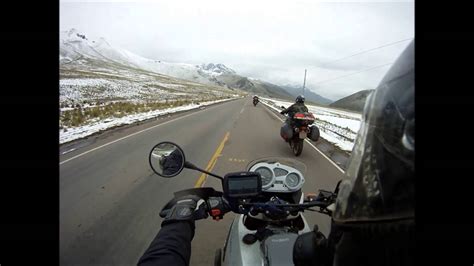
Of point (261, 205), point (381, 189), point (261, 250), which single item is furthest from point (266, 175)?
point (381, 189)

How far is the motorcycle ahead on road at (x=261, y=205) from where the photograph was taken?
1.83m

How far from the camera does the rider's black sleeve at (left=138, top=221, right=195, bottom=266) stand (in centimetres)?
165

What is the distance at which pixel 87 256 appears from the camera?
363cm

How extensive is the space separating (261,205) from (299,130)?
7307 millimetres

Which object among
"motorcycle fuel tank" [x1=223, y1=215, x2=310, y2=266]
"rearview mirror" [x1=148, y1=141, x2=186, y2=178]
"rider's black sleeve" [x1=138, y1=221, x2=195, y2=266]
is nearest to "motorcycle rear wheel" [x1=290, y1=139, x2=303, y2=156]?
"motorcycle fuel tank" [x1=223, y1=215, x2=310, y2=266]

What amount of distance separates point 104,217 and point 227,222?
1706 millimetres

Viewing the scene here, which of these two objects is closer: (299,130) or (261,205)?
(261,205)

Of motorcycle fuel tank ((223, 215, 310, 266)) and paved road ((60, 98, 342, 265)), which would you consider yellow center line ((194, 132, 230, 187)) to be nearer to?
paved road ((60, 98, 342, 265))

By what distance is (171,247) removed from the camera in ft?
5.72

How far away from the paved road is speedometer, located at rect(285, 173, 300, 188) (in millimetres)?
1613

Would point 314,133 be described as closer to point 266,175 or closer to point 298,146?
point 298,146
